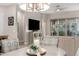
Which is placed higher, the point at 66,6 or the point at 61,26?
the point at 66,6

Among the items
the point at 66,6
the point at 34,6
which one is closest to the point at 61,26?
the point at 66,6

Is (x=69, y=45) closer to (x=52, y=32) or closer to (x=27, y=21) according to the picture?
(x=52, y=32)

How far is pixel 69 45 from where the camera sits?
188 centimetres

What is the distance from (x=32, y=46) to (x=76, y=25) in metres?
0.66

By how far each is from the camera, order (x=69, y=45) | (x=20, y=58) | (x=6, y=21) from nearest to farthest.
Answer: (x=20, y=58)
(x=6, y=21)
(x=69, y=45)

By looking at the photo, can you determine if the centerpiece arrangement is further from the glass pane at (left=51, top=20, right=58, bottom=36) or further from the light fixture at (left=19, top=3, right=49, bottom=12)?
the light fixture at (left=19, top=3, right=49, bottom=12)

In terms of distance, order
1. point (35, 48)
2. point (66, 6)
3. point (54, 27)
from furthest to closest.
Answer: point (54, 27)
point (35, 48)
point (66, 6)

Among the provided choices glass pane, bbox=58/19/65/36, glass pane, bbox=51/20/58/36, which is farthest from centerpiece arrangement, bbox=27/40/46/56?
glass pane, bbox=58/19/65/36

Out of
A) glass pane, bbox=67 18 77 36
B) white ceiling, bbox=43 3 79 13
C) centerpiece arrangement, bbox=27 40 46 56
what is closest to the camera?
white ceiling, bbox=43 3 79 13

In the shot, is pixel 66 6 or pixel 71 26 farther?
pixel 71 26

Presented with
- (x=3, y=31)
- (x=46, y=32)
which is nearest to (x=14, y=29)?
(x=3, y=31)

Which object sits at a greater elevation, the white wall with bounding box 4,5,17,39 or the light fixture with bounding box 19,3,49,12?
the light fixture with bounding box 19,3,49,12

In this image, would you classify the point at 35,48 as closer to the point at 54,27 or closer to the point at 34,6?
the point at 54,27

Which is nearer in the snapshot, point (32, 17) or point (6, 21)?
point (6, 21)
